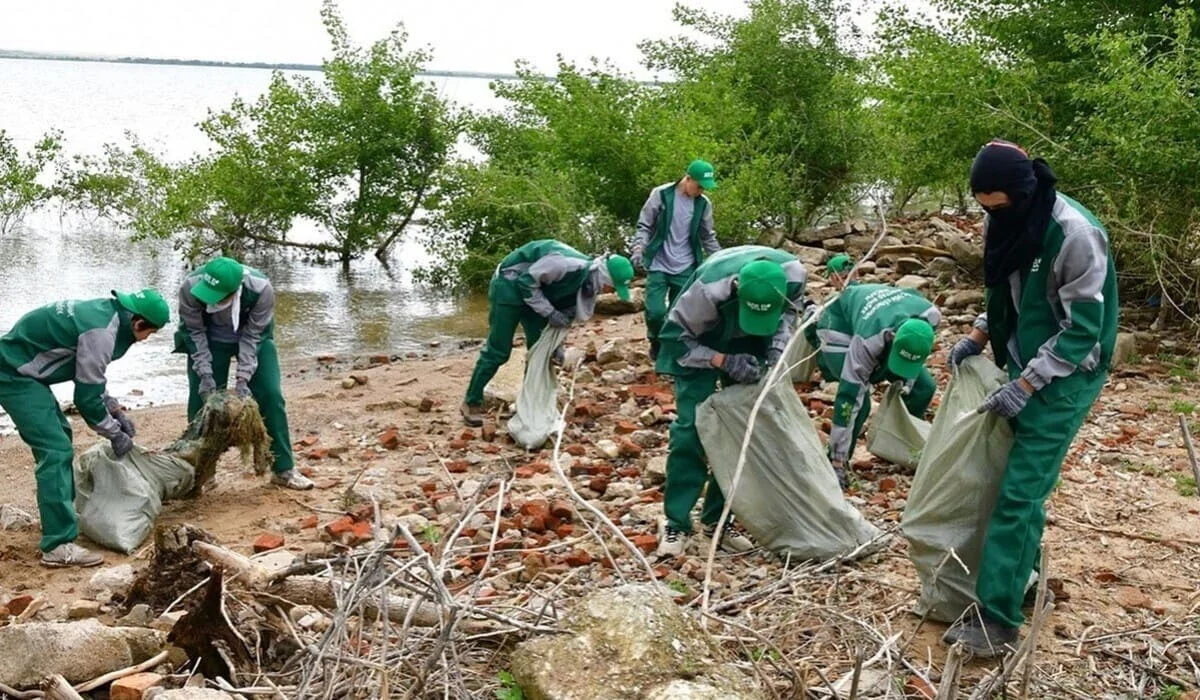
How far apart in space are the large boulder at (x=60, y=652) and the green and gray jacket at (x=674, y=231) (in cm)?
578

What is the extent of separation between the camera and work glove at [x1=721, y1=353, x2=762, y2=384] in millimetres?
5176

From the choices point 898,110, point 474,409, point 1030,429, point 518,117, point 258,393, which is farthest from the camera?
point 518,117

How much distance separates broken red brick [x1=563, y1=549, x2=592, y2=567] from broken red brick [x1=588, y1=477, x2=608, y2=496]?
3.97 feet

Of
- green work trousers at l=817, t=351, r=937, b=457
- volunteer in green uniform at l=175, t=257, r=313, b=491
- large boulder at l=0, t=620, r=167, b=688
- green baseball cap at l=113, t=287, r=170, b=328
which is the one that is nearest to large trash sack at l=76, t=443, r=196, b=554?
volunteer in green uniform at l=175, t=257, r=313, b=491

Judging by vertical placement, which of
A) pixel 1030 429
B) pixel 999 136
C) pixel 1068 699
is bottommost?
pixel 1068 699

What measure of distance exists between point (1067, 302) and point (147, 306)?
4204mm

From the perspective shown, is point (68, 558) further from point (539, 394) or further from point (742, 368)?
point (742, 368)

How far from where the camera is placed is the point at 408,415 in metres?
8.97

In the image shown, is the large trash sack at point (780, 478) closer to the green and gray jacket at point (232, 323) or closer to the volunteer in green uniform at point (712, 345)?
the volunteer in green uniform at point (712, 345)

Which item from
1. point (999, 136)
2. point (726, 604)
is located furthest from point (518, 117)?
point (726, 604)

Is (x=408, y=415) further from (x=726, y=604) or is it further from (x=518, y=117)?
(x=518, y=117)

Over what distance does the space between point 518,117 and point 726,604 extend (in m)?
14.5

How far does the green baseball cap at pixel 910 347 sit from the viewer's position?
5.74 m

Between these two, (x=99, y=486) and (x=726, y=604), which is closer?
(x=726, y=604)
